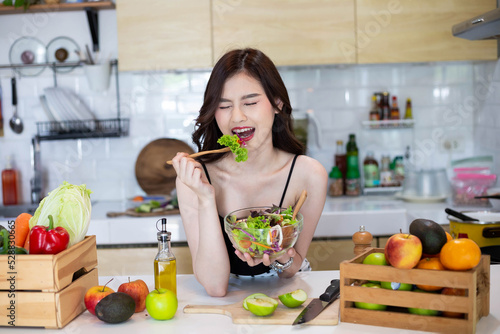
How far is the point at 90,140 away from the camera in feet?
12.6

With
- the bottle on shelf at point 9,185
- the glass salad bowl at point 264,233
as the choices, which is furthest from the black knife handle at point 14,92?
the glass salad bowl at point 264,233

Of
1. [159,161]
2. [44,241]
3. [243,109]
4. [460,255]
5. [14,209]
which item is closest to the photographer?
[460,255]

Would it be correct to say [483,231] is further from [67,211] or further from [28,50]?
[28,50]

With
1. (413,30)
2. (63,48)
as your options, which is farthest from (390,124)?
(63,48)

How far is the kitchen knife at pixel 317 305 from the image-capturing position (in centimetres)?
139

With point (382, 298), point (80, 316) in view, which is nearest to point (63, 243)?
point (80, 316)

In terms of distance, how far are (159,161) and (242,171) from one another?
1.77 m

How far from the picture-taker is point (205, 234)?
1734mm

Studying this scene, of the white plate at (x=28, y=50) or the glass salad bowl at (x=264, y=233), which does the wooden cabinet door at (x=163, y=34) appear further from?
the glass salad bowl at (x=264, y=233)

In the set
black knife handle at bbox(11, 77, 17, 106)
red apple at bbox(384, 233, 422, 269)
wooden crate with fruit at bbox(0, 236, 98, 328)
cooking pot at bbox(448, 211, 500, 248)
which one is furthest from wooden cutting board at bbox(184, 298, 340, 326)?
black knife handle at bbox(11, 77, 17, 106)

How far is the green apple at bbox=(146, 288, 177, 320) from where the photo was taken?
1.43m

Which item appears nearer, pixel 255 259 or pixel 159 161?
pixel 255 259

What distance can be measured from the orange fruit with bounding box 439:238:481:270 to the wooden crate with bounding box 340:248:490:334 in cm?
2

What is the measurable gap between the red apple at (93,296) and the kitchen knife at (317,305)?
0.52 meters
